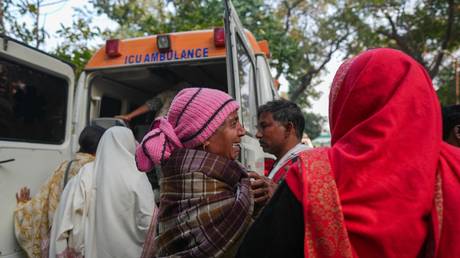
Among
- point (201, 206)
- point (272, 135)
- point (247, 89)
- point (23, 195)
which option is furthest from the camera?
point (247, 89)

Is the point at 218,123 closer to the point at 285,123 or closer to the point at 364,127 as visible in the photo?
the point at 364,127

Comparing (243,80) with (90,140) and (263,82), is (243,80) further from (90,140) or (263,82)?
(90,140)

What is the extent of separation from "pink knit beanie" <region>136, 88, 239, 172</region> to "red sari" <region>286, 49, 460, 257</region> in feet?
2.23

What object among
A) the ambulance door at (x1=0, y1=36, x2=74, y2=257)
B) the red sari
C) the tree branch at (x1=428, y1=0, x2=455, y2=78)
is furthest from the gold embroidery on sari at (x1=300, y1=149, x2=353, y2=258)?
the tree branch at (x1=428, y1=0, x2=455, y2=78)

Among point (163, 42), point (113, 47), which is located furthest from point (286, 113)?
point (113, 47)

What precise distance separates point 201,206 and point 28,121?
2241 millimetres

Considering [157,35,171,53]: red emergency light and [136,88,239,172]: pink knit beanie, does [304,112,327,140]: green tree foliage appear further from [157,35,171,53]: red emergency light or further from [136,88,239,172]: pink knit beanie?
[136,88,239,172]: pink knit beanie

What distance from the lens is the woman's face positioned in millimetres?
1691

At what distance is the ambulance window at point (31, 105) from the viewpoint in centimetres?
296

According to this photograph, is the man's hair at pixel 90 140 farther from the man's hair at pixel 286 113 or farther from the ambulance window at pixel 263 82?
the ambulance window at pixel 263 82

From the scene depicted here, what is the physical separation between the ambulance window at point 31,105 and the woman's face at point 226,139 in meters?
1.87

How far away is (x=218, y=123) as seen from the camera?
1.69 meters

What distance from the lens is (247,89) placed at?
3.51m

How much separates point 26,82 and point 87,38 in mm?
4499
